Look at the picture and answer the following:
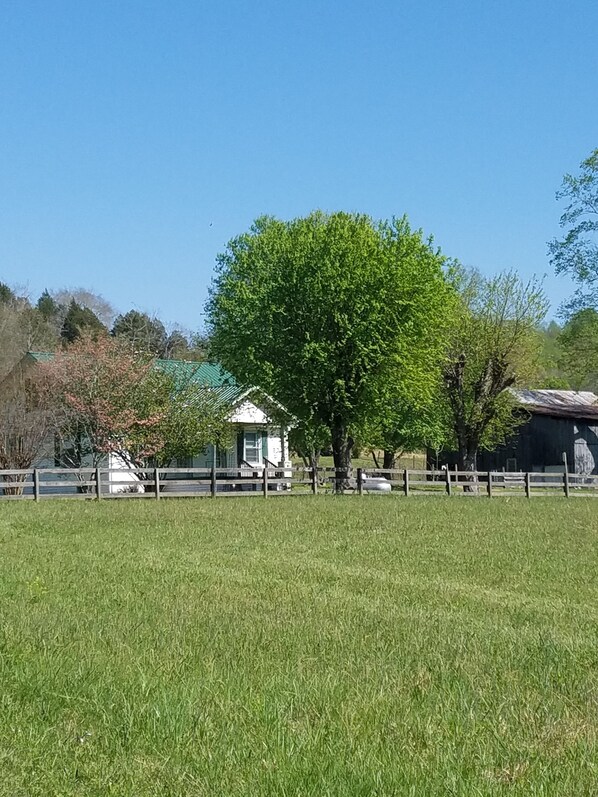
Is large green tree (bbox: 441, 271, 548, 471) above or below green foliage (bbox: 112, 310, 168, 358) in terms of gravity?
below

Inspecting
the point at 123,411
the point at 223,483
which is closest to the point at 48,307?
the point at 123,411

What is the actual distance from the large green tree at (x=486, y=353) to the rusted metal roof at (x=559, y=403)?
15.4 feet

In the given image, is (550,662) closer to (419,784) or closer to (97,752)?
(419,784)

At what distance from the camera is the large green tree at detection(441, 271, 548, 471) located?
51.4 m

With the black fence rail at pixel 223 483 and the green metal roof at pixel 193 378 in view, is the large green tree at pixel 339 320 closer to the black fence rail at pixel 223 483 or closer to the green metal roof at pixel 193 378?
the black fence rail at pixel 223 483

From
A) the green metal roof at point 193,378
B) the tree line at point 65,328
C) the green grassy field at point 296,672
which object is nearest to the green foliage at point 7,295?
the tree line at point 65,328

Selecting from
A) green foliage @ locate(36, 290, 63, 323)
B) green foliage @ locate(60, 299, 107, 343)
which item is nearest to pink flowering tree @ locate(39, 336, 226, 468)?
green foliage @ locate(60, 299, 107, 343)

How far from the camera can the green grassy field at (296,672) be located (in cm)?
576

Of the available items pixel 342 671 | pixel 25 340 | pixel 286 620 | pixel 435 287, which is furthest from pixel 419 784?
pixel 25 340

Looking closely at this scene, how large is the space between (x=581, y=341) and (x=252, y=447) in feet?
62.0

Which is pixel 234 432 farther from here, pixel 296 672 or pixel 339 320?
pixel 296 672

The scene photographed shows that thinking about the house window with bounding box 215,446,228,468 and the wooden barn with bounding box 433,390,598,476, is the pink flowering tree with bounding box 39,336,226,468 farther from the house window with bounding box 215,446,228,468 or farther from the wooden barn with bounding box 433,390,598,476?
the wooden barn with bounding box 433,390,598,476

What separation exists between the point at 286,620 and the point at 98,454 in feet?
101

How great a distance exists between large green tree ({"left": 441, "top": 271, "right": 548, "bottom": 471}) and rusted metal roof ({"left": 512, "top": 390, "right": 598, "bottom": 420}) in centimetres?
470
